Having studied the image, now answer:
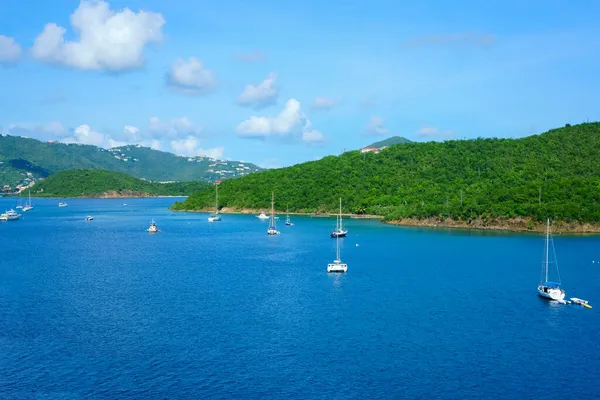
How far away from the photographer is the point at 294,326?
3556 cm

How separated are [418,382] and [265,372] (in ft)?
24.1

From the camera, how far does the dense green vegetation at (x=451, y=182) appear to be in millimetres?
95250

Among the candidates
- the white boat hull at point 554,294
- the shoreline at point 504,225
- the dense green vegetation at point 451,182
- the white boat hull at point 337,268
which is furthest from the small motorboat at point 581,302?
the dense green vegetation at point 451,182

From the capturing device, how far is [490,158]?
5217 inches

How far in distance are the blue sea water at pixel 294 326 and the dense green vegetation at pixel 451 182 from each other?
28682mm

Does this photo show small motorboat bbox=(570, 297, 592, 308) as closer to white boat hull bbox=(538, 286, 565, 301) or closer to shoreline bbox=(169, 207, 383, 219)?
white boat hull bbox=(538, 286, 565, 301)

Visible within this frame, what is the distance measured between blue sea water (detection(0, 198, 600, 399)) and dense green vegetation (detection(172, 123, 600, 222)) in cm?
2868

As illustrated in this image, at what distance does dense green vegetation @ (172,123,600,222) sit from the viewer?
9525 cm

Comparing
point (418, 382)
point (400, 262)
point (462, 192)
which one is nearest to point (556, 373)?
point (418, 382)

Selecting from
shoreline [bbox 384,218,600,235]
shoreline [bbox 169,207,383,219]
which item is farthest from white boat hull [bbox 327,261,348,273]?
shoreline [bbox 169,207,383,219]

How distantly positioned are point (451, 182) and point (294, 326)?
321 ft

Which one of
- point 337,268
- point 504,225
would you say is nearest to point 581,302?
point 337,268

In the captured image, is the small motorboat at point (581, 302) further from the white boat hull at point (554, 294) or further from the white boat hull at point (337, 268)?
the white boat hull at point (337, 268)

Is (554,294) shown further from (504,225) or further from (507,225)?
(504,225)
